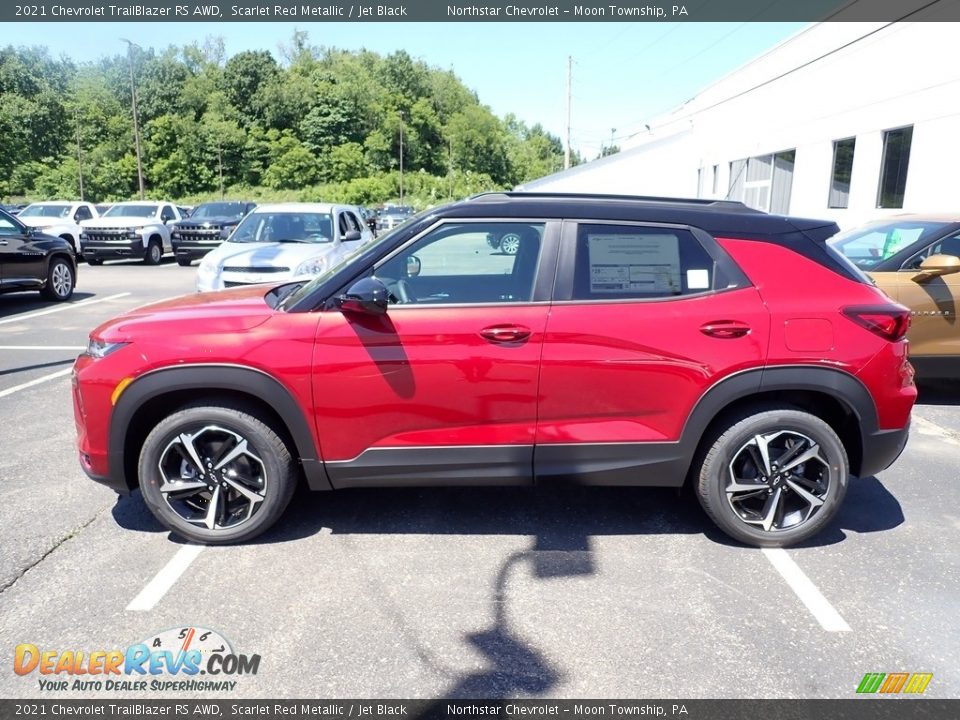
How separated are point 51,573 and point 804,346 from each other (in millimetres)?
3842

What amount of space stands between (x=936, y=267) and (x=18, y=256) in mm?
12322

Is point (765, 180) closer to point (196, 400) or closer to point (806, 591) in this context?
point (806, 591)

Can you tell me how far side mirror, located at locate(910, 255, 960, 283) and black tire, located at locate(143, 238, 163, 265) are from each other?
732 inches

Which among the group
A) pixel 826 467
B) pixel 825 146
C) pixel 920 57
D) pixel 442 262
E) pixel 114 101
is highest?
pixel 114 101

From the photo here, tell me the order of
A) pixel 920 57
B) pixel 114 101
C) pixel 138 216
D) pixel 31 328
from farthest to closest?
1. pixel 114 101
2. pixel 138 216
3. pixel 920 57
4. pixel 31 328

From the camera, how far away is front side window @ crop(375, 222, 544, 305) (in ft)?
11.5

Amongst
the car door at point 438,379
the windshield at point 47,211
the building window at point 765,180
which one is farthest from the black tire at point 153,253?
the car door at point 438,379

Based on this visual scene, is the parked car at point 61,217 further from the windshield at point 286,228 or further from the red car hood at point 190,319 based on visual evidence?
the red car hood at point 190,319

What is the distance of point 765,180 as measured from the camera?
68.8ft

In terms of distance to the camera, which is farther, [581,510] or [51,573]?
[581,510]

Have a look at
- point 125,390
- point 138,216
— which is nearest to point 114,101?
point 138,216

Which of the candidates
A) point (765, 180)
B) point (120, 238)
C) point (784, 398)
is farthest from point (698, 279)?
point (765, 180)

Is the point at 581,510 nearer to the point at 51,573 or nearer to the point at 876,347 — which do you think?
the point at 876,347

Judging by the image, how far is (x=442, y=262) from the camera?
375 centimetres
